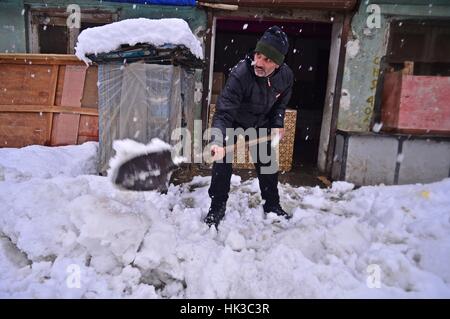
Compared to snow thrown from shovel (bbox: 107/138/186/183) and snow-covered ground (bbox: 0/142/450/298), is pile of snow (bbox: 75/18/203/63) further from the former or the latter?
snow-covered ground (bbox: 0/142/450/298)

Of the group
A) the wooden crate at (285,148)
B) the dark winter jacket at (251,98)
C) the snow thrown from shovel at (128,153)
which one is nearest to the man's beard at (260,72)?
the dark winter jacket at (251,98)

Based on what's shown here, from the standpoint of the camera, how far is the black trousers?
123 inches

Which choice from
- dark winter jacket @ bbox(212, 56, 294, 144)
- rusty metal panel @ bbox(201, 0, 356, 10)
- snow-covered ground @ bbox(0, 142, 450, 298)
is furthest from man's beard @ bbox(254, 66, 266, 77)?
rusty metal panel @ bbox(201, 0, 356, 10)

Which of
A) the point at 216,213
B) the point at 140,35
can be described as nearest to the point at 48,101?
the point at 140,35

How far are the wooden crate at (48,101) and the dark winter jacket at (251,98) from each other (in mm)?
2853

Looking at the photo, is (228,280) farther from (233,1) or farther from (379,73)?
(379,73)

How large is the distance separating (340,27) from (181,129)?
3417 mm

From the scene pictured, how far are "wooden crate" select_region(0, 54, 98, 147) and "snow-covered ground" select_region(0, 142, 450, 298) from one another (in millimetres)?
1875

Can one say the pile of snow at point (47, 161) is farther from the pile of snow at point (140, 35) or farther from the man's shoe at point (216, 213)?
the man's shoe at point (216, 213)

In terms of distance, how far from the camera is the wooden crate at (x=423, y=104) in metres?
5.02

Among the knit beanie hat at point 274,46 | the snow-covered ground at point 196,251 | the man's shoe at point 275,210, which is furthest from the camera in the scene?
the man's shoe at point 275,210

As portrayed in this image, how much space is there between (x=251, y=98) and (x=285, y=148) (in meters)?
2.86
